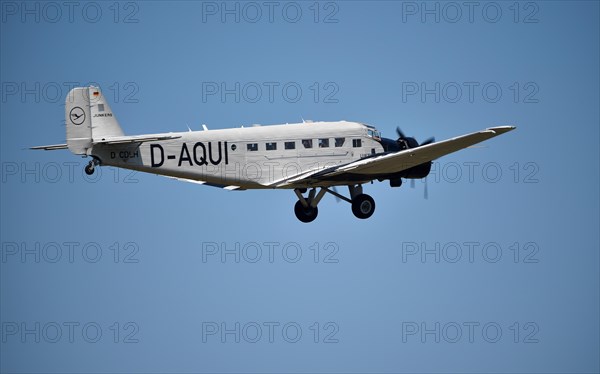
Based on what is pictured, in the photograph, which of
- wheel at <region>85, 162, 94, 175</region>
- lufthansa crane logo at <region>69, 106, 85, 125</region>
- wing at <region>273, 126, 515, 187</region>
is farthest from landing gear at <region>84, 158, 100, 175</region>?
wing at <region>273, 126, 515, 187</region>

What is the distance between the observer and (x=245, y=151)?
4412 cm

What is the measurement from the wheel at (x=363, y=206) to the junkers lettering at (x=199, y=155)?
5308 millimetres

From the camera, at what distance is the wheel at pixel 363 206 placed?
1829 inches

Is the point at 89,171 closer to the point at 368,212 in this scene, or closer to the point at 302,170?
the point at 302,170

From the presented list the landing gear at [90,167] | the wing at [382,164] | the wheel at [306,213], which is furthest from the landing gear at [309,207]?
the landing gear at [90,167]

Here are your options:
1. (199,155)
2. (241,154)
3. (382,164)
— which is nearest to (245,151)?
(241,154)

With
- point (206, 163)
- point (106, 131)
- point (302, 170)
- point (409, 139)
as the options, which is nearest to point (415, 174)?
point (409, 139)

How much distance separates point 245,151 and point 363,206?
16.9 feet

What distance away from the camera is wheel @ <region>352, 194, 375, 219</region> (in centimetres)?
4647

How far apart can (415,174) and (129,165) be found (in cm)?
1024

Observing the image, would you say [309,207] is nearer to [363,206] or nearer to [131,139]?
[363,206]

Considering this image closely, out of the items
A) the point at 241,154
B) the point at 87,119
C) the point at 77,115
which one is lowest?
the point at 241,154

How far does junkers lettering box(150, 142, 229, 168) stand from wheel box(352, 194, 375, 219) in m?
5.31

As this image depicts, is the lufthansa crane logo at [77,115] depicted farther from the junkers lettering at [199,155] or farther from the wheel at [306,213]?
the wheel at [306,213]
